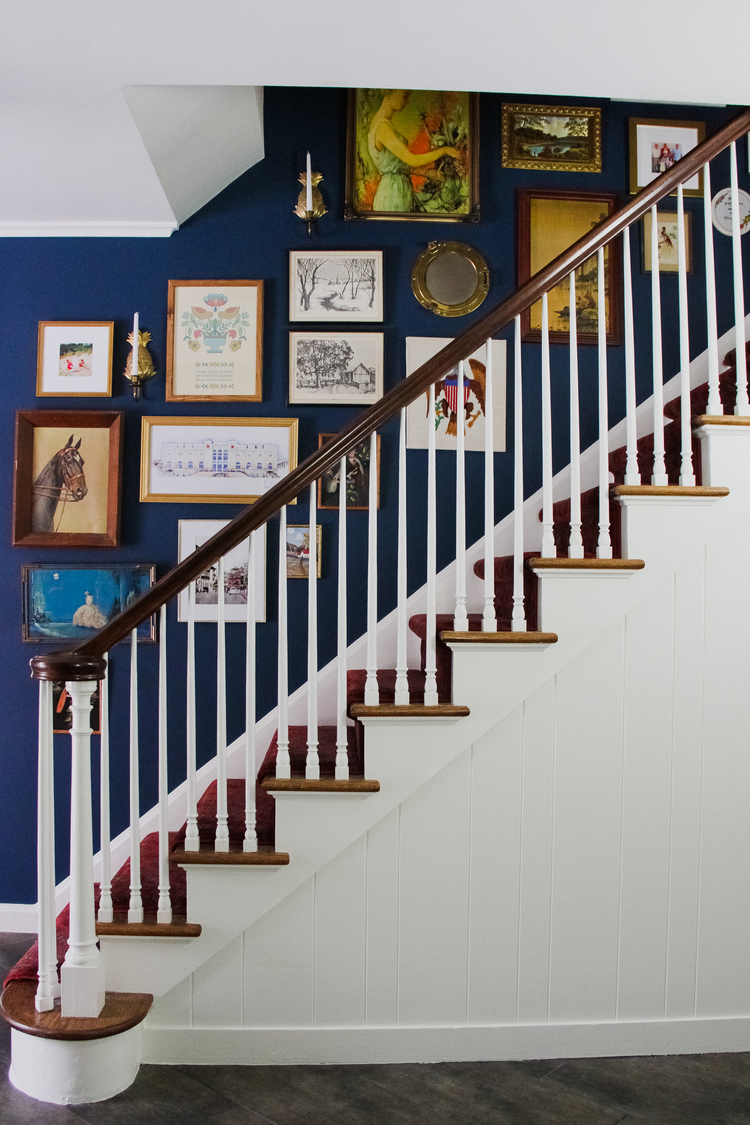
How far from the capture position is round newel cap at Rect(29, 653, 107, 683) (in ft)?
6.50

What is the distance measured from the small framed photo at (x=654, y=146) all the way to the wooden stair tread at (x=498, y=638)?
7.02 ft

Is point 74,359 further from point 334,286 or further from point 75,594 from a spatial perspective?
point 334,286

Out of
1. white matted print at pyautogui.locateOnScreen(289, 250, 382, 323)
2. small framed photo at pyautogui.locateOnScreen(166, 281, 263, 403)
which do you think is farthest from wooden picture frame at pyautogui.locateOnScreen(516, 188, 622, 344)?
small framed photo at pyautogui.locateOnScreen(166, 281, 263, 403)

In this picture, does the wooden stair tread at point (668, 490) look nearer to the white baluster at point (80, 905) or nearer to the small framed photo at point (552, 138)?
the white baluster at point (80, 905)

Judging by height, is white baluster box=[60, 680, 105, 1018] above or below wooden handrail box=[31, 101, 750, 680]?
below

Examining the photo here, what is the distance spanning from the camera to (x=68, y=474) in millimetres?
3125

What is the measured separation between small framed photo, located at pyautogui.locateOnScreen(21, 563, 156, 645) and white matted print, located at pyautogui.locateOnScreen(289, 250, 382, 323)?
124cm

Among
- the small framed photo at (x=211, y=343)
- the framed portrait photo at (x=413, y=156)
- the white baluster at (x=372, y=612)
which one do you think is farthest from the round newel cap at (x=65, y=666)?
the framed portrait photo at (x=413, y=156)

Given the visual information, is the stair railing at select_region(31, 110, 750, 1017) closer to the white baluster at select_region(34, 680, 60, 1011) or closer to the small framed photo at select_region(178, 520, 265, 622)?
the white baluster at select_region(34, 680, 60, 1011)

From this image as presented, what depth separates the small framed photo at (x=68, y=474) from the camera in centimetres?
310

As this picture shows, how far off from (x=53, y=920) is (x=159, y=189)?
2.46 metres

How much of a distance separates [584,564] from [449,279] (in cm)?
154

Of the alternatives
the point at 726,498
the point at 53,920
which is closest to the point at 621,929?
the point at 726,498

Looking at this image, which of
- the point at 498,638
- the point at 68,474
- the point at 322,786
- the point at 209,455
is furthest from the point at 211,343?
the point at 322,786
